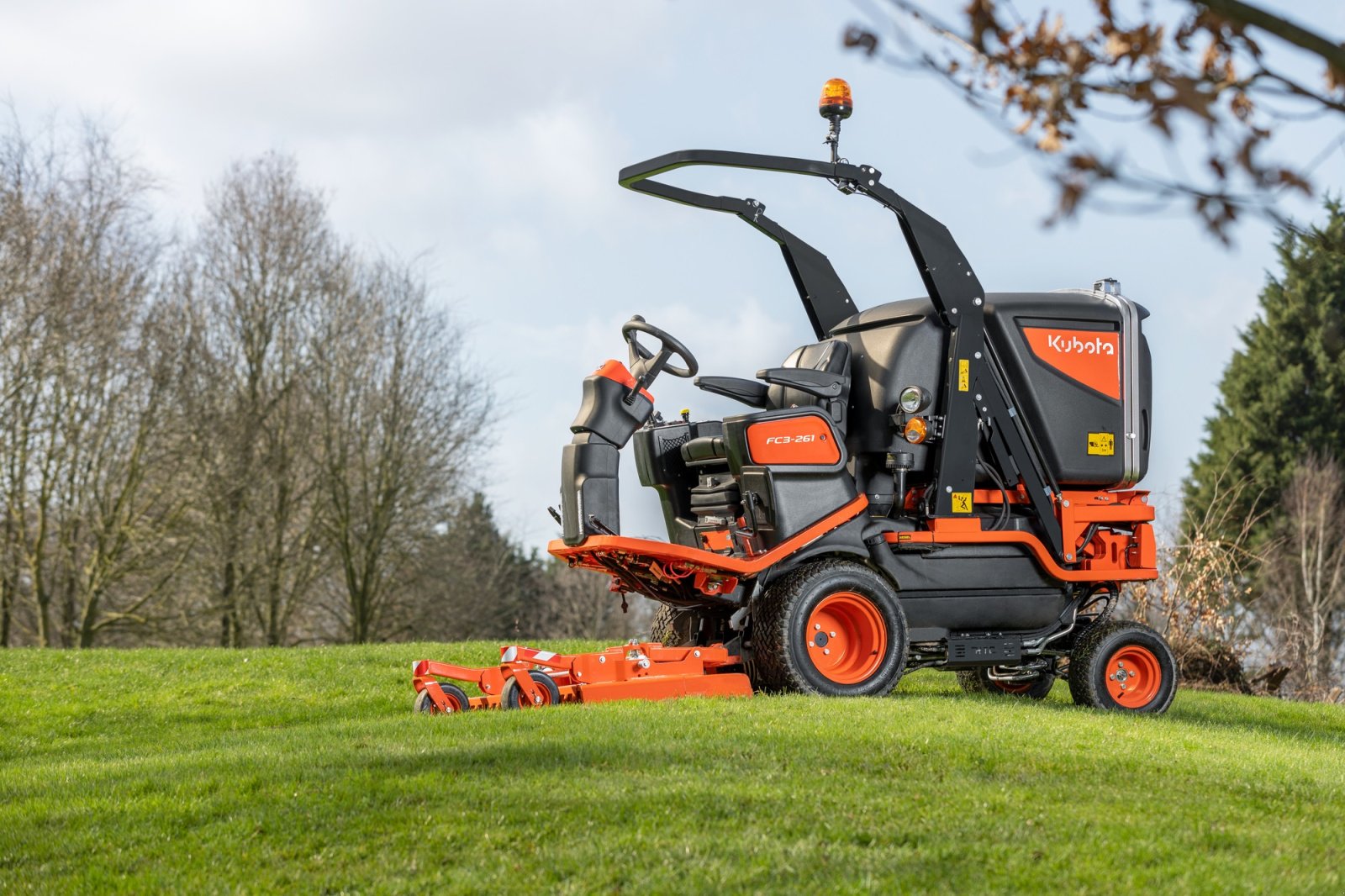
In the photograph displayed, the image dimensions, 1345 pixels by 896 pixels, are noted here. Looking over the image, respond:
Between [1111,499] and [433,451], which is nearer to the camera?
[1111,499]

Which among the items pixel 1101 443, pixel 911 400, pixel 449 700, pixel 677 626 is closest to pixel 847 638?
pixel 677 626

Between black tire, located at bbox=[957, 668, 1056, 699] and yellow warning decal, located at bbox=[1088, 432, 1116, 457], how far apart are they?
1.94 meters

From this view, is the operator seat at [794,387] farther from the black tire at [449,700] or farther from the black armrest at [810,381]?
the black tire at [449,700]

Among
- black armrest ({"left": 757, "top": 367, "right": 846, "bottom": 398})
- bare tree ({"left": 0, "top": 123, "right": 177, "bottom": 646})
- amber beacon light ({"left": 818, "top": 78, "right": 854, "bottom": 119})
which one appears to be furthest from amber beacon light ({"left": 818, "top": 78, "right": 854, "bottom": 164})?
bare tree ({"left": 0, "top": 123, "right": 177, "bottom": 646})

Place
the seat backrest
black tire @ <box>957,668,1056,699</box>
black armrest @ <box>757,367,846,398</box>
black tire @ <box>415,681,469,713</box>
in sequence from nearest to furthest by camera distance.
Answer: black tire @ <box>415,681,469,713</box> → black armrest @ <box>757,367,846,398</box> → the seat backrest → black tire @ <box>957,668,1056,699</box>

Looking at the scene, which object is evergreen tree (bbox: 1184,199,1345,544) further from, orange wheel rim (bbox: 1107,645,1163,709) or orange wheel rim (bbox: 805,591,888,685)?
orange wheel rim (bbox: 805,591,888,685)

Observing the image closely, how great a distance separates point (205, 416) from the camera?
27.8 m

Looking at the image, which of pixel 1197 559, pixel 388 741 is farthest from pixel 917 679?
pixel 388 741

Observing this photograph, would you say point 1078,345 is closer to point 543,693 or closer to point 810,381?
point 810,381

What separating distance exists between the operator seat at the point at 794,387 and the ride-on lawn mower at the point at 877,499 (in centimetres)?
2

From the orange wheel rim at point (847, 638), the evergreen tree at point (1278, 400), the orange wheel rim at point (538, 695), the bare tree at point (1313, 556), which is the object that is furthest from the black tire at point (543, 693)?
the evergreen tree at point (1278, 400)

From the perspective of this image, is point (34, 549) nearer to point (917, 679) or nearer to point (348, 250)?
point (348, 250)

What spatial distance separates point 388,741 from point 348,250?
2370 centimetres

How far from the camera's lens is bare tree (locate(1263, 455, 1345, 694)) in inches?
1209
